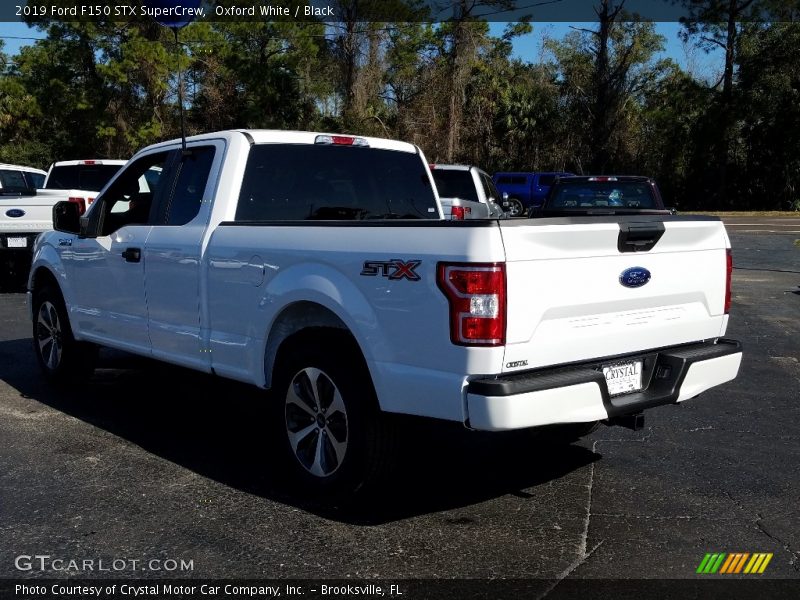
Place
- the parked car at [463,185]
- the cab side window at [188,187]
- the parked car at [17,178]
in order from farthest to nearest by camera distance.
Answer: the parked car at [17,178]
the parked car at [463,185]
the cab side window at [188,187]

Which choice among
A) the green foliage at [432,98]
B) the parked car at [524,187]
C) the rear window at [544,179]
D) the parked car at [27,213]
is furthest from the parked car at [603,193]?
the green foliage at [432,98]

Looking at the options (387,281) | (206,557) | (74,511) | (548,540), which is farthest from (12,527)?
(548,540)

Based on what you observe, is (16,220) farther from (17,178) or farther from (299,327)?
(299,327)

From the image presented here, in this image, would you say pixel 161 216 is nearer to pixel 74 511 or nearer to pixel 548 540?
pixel 74 511

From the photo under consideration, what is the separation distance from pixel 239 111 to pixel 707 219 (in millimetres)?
37533

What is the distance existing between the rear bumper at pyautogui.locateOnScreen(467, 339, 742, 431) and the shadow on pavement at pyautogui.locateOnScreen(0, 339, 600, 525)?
46 cm

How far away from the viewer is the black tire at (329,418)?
4352mm

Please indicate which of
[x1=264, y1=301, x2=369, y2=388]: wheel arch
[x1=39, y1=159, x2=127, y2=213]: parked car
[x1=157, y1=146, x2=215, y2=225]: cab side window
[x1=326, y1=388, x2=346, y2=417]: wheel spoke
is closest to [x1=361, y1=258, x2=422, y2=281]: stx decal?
[x1=264, y1=301, x2=369, y2=388]: wheel arch

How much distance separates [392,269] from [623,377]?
131cm

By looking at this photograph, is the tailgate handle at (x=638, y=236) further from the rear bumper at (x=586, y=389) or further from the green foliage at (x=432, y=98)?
the green foliage at (x=432, y=98)

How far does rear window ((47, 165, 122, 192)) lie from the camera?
49.6 ft

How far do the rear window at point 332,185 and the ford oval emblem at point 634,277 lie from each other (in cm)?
198

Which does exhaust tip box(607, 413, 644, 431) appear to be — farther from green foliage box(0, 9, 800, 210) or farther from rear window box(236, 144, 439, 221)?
green foliage box(0, 9, 800, 210)

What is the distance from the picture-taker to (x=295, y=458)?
4797mm
